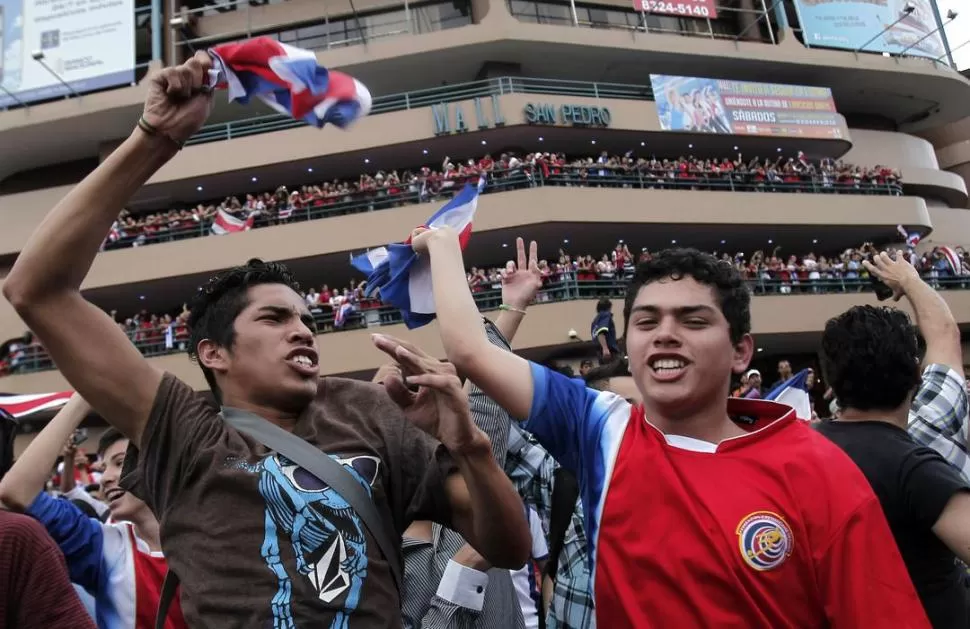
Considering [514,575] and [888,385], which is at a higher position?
[888,385]

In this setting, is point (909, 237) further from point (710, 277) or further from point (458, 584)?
point (458, 584)

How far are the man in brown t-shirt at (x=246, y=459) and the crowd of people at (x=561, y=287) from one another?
14239 mm

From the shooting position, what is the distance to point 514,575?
131 inches

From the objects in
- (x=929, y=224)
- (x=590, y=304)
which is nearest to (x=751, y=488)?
Result: (x=590, y=304)

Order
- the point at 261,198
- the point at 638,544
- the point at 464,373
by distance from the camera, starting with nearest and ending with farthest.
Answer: the point at 638,544
the point at 464,373
the point at 261,198

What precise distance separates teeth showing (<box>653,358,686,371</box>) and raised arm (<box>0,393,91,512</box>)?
1.87 m

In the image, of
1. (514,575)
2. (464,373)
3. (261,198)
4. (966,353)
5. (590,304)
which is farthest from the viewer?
(966,353)

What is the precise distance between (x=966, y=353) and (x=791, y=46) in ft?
35.5

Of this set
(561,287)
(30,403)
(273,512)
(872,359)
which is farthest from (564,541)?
(561,287)

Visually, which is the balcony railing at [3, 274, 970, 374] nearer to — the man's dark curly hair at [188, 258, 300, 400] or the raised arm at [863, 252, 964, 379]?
the raised arm at [863, 252, 964, 379]

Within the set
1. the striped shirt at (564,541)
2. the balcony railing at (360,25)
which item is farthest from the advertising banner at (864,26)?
the striped shirt at (564,541)

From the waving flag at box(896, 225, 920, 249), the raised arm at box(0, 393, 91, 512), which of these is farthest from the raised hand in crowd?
the waving flag at box(896, 225, 920, 249)

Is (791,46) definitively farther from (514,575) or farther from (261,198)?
(514,575)

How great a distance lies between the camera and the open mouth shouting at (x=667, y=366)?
6.33ft
